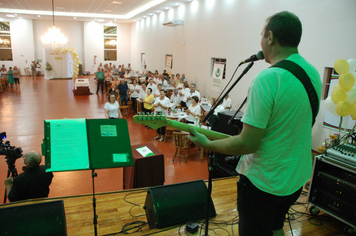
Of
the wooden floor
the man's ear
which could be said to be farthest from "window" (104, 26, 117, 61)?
the man's ear

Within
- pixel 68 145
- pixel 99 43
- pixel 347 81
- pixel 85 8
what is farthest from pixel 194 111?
pixel 99 43

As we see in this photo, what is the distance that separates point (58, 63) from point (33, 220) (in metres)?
21.6

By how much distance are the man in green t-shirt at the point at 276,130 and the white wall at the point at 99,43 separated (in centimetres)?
2551

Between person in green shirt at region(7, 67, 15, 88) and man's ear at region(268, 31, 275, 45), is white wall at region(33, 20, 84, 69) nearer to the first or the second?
person in green shirt at region(7, 67, 15, 88)

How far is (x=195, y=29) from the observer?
13.1 metres

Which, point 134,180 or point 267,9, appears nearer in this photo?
point 134,180

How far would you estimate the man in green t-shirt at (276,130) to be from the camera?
3.90ft

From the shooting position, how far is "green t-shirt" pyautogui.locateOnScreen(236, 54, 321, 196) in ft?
3.89

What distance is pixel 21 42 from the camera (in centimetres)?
2247

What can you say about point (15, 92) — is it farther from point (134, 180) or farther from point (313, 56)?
point (313, 56)

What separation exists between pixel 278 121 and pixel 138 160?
328 centimetres

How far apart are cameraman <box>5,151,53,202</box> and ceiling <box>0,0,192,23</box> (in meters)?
12.7

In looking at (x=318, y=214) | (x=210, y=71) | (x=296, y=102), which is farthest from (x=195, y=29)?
(x=296, y=102)

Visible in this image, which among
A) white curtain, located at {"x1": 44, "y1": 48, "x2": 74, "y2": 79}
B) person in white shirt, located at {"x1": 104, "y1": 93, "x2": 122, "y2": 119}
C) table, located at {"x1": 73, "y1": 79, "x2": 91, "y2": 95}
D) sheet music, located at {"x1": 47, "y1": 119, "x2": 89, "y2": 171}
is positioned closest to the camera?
sheet music, located at {"x1": 47, "y1": 119, "x2": 89, "y2": 171}
